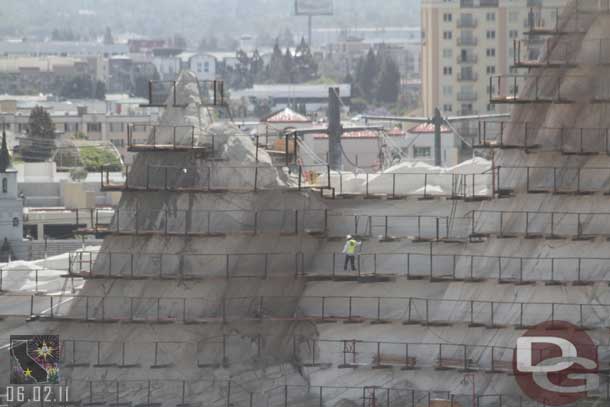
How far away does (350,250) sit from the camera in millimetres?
51594

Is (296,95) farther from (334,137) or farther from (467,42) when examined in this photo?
(334,137)

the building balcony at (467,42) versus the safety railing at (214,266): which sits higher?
the building balcony at (467,42)

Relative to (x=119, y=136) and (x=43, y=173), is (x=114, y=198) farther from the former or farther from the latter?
(x=119, y=136)

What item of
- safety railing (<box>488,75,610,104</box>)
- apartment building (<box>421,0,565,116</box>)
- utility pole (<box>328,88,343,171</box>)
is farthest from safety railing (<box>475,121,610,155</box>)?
apartment building (<box>421,0,565,116</box>)

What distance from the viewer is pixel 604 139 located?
50.9 metres

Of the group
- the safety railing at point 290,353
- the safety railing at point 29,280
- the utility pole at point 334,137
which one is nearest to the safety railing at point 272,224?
the safety railing at point 290,353

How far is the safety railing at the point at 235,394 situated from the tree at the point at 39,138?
73077mm

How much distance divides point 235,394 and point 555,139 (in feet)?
25.1

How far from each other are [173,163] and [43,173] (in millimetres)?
56424

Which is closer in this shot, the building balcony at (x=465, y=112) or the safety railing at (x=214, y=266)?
the safety railing at (x=214, y=266)

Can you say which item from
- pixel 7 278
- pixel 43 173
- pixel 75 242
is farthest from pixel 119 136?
pixel 7 278

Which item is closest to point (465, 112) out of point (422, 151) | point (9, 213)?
point (422, 151)

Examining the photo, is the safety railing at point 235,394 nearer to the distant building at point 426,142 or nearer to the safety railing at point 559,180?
the safety railing at point 559,180

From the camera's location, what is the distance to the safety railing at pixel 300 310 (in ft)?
165
